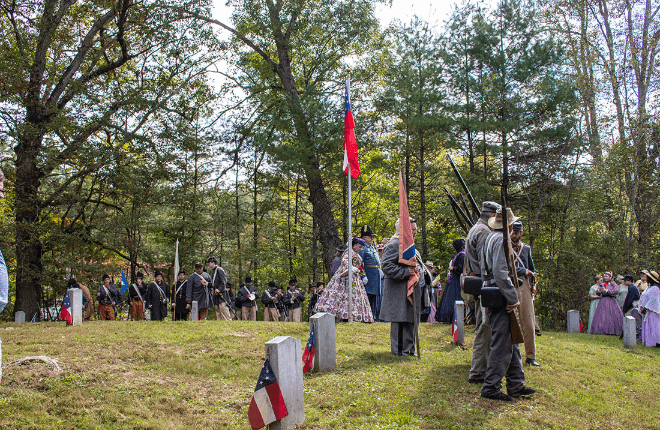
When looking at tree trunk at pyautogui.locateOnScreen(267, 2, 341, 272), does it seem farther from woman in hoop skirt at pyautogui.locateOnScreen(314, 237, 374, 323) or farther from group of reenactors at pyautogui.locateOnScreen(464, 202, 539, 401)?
group of reenactors at pyautogui.locateOnScreen(464, 202, 539, 401)

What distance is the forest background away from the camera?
17.9 metres

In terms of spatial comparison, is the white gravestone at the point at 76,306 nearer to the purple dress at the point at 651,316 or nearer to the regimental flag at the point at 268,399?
the regimental flag at the point at 268,399

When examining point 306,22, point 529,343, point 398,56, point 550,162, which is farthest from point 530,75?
point 529,343

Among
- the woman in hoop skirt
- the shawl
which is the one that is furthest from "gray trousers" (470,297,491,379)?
the shawl

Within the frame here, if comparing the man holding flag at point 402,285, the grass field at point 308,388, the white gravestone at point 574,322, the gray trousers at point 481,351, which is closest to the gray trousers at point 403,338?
the man holding flag at point 402,285

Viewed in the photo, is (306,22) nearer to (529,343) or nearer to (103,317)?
(103,317)

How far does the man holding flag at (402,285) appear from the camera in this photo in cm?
786

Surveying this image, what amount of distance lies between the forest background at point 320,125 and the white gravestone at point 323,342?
482 inches

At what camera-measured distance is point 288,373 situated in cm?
471

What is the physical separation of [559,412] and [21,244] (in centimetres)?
1778

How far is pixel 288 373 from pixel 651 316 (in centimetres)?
1269

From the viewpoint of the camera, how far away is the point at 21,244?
17.4m

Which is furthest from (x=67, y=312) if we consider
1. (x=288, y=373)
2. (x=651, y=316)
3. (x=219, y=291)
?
(x=651, y=316)

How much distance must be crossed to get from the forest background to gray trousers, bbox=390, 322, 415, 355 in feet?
37.6
